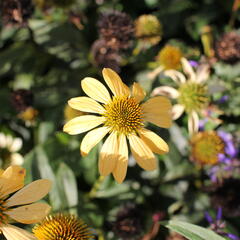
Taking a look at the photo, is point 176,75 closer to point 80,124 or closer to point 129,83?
point 129,83

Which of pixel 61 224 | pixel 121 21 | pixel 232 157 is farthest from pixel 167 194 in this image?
pixel 121 21

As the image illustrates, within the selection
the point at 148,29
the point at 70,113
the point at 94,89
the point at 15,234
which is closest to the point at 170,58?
the point at 148,29

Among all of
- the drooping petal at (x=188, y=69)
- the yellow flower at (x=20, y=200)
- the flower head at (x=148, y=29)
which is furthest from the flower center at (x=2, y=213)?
the flower head at (x=148, y=29)

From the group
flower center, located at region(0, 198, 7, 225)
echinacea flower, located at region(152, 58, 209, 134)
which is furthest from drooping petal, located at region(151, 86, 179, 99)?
flower center, located at region(0, 198, 7, 225)

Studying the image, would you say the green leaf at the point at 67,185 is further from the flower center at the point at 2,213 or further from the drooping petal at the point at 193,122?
the drooping petal at the point at 193,122

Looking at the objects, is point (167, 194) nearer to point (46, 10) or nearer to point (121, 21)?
point (121, 21)
